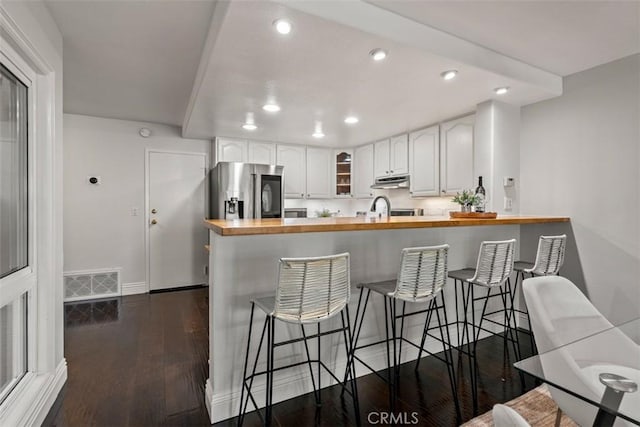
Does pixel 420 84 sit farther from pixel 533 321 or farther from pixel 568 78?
pixel 533 321

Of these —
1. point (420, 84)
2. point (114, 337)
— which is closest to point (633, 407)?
point (420, 84)

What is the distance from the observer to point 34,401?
1646 millimetres

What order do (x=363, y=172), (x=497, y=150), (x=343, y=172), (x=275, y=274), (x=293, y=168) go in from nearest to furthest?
(x=275, y=274), (x=497, y=150), (x=293, y=168), (x=363, y=172), (x=343, y=172)

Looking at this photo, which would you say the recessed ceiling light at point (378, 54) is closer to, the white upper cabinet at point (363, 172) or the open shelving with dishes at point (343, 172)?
the white upper cabinet at point (363, 172)

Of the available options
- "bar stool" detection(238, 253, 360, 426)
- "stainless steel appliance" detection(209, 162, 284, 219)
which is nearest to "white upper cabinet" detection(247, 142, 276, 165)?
"stainless steel appliance" detection(209, 162, 284, 219)

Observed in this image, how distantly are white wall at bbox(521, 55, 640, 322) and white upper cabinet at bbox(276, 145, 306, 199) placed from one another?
3.04 meters

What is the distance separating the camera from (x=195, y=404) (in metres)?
1.87

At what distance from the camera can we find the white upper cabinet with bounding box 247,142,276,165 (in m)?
4.51

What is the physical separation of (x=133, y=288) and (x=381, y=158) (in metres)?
3.93

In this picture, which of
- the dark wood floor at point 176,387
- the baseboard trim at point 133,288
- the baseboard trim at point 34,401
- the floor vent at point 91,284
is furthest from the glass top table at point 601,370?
the floor vent at point 91,284

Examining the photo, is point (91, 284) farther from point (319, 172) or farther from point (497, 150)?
point (497, 150)

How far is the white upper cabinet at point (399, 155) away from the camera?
4.15 meters

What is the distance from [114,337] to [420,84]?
3.45 metres

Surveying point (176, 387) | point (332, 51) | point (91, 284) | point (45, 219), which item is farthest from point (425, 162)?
point (91, 284)
